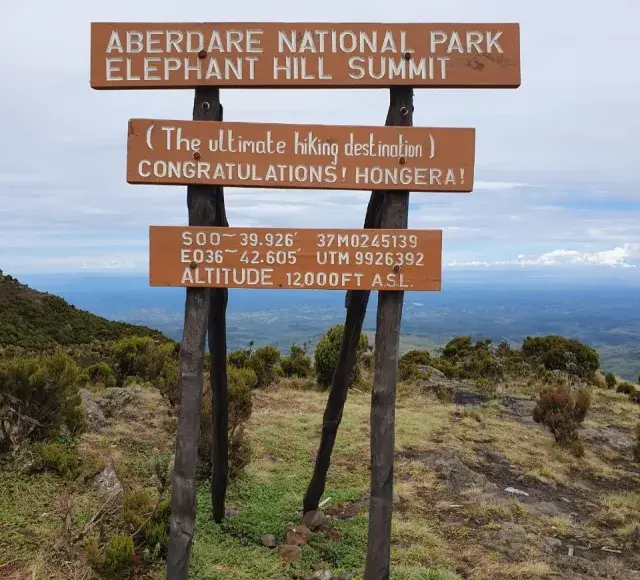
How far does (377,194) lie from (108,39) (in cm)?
245

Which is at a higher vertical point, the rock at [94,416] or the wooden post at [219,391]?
the wooden post at [219,391]

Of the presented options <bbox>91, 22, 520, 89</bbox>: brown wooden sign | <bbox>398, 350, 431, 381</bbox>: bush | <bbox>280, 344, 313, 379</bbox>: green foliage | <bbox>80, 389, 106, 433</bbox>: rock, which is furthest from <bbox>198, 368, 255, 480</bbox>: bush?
<bbox>398, 350, 431, 381</bbox>: bush

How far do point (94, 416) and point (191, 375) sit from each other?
487 cm

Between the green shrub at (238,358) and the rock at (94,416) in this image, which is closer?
the rock at (94,416)

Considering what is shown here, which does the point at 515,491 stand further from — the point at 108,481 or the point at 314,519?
the point at 108,481

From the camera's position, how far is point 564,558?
18.0 feet

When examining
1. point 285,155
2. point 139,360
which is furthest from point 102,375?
point 285,155

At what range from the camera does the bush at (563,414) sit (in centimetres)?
949

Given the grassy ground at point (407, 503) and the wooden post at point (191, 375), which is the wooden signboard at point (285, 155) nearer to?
the wooden post at point (191, 375)

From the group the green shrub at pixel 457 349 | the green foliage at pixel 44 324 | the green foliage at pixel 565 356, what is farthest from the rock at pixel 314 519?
the green foliage at pixel 44 324

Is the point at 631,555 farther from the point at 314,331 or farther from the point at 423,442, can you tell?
the point at 314,331

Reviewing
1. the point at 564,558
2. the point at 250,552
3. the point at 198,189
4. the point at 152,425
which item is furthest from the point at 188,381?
the point at 152,425

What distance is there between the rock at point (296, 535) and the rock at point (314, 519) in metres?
0.12

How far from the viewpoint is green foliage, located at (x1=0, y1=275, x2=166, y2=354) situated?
99.9 ft
